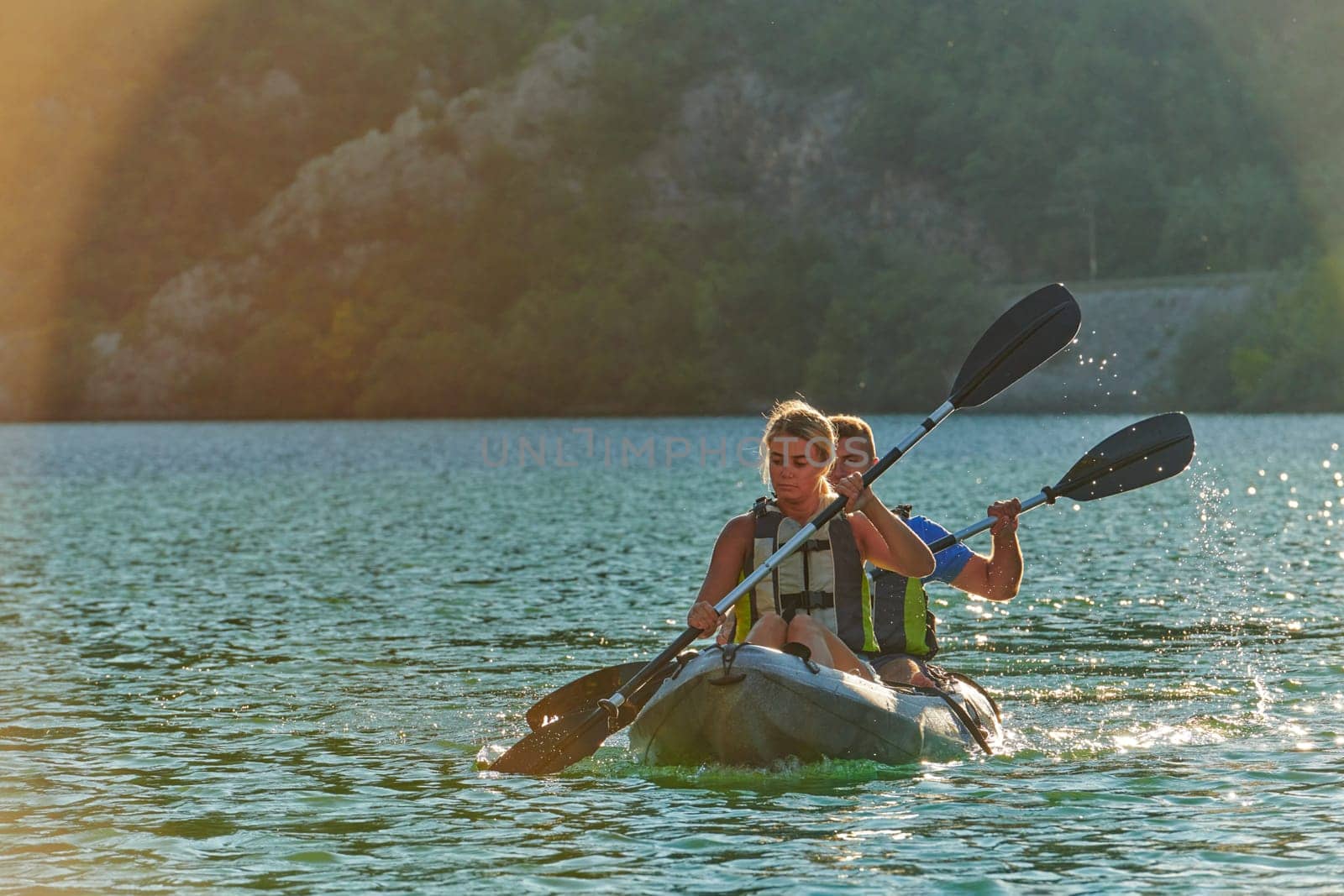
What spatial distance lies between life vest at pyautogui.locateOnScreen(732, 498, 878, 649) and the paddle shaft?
0.23ft

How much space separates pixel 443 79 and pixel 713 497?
428ft

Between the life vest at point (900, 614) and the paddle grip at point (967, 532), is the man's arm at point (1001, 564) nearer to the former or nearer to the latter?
the paddle grip at point (967, 532)

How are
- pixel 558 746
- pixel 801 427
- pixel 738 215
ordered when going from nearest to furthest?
pixel 801 427 < pixel 558 746 < pixel 738 215

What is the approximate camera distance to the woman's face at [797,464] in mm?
9469

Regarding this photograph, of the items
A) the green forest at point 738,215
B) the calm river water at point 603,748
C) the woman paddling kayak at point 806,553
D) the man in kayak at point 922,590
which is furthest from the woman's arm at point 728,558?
the green forest at point 738,215

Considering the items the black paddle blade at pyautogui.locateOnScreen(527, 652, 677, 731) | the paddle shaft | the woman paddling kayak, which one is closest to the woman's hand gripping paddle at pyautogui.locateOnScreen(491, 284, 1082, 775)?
the paddle shaft

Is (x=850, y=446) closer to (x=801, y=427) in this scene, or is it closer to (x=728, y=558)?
(x=801, y=427)

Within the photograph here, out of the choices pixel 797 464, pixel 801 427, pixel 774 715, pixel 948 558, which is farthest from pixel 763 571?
pixel 948 558

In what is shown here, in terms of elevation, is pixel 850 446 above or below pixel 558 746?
above

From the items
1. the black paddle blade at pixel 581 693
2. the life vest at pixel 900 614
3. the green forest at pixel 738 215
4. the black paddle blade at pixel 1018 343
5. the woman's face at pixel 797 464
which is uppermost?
the green forest at pixel 738 215

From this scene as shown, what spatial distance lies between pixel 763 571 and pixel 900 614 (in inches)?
52.3

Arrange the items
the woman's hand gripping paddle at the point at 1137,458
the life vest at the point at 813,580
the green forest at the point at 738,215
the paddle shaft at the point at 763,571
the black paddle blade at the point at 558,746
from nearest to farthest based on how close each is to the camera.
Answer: the paddle shaft at the point at 763,571
the life vest at the point at 813,580
the black paddle blade at the point at 558,746
the woman's hand gripping paddle at the point at 1137,458
the green forest at the point at 738,215

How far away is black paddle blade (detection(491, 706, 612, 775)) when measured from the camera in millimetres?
10344

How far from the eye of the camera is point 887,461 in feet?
33.4
